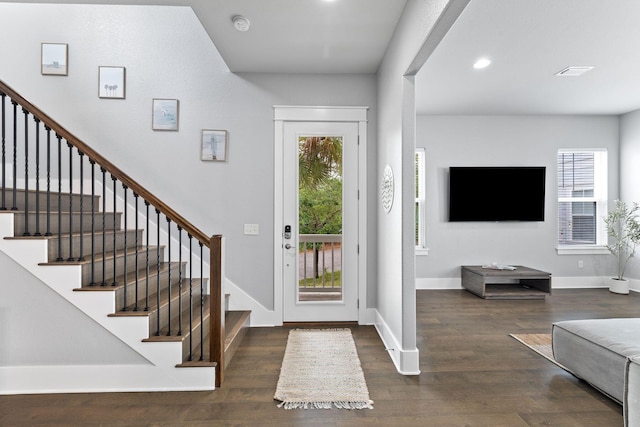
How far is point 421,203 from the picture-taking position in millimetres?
5523

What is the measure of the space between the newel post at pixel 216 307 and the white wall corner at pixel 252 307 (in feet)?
4.06

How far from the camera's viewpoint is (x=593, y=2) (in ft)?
8.24

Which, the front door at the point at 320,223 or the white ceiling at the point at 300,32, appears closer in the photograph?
the white ceiling at the point at 300,32

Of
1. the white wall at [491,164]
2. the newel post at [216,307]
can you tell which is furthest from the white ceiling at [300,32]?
the white wall at [491,164]

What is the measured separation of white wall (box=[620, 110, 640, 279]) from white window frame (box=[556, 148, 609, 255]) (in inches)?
9.0

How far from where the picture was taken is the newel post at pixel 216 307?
2436 mm

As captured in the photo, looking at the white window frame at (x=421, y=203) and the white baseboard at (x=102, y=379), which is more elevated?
the white window frame at (x=421, y=203)

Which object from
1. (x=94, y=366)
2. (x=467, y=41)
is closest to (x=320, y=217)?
(x=467, y=41)

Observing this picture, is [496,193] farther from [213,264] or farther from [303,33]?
[213,264]

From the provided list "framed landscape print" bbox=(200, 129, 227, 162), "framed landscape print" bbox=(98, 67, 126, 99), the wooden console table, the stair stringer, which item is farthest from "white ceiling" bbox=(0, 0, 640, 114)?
the wooden console table

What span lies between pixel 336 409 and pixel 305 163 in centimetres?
243

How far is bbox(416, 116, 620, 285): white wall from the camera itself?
18.0 ft

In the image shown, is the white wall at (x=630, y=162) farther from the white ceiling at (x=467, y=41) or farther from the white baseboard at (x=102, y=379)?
the white baseboard at (x=102, y=379)

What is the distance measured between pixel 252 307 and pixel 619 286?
5.50m
